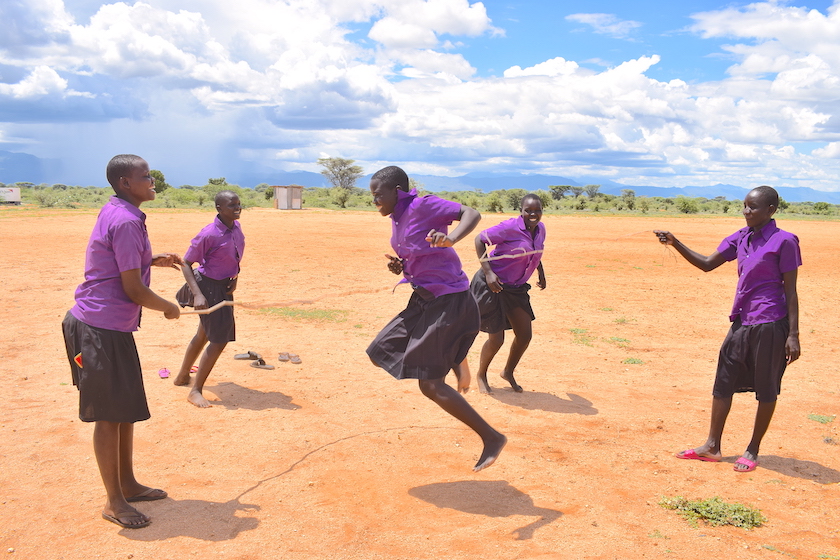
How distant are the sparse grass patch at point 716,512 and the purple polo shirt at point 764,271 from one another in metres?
1.32

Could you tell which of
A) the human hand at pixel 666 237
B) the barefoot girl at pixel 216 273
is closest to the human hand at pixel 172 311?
the barefoot girl at pixel 216 273

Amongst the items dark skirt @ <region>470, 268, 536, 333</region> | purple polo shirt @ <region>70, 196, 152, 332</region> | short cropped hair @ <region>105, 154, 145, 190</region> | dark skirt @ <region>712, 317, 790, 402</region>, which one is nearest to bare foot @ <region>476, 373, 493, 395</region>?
dark skirt @ <region>470, 268, 536, 333</region>

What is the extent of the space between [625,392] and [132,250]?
17.2 ft

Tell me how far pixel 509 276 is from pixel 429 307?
2437 millimetres

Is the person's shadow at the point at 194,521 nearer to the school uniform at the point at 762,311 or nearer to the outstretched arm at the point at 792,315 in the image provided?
the school uniform at the point at 762,311

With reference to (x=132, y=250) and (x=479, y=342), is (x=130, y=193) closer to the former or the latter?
(x=132, y=250)

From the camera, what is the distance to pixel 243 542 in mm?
3793

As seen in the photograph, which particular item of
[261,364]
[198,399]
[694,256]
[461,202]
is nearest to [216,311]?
[198,399]

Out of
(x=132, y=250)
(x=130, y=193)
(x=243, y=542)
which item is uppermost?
(x=130, y=193)

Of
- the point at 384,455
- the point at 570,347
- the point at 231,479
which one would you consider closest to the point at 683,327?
the point at 570,347

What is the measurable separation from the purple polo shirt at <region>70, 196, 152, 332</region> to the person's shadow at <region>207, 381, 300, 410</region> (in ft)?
8.52

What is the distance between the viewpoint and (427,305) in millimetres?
4449

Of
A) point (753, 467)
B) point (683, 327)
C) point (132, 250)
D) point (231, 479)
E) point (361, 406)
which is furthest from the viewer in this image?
point (683, 327)

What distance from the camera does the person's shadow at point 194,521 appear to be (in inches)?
152
